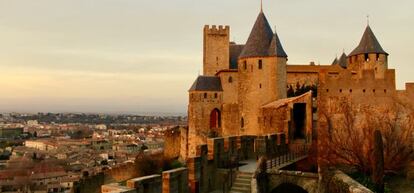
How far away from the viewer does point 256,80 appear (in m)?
32.0

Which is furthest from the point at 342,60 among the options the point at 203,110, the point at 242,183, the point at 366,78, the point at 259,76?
the point at 242,183

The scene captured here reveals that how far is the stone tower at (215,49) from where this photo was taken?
42.6m

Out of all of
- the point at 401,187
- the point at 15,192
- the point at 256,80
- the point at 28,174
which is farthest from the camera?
the point at 28,174

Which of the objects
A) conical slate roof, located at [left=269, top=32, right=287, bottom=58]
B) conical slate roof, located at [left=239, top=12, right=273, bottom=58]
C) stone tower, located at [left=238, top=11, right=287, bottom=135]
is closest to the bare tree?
stone tower, located at [left=238, top=11, right=287, bottom=135]

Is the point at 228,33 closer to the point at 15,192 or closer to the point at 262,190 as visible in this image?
the point at 262,190

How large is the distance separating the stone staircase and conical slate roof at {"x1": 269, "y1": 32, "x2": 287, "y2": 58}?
1551cm

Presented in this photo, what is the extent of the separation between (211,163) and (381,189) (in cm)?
665

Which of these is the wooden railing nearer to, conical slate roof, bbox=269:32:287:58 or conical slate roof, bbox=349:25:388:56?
conical slate roof, bbox=269:32:287:58

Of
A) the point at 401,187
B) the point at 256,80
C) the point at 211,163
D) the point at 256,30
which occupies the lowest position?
the point at 401,187

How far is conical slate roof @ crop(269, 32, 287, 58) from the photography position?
3175cm

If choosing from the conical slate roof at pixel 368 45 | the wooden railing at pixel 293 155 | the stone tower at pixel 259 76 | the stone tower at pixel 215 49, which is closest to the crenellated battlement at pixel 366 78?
the wooden railing at pixel 293 155

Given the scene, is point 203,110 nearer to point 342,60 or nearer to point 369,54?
point 369,54

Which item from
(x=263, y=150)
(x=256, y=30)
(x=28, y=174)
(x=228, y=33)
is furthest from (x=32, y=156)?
(x=263, y=150)

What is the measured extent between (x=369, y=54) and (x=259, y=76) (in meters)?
9.67
